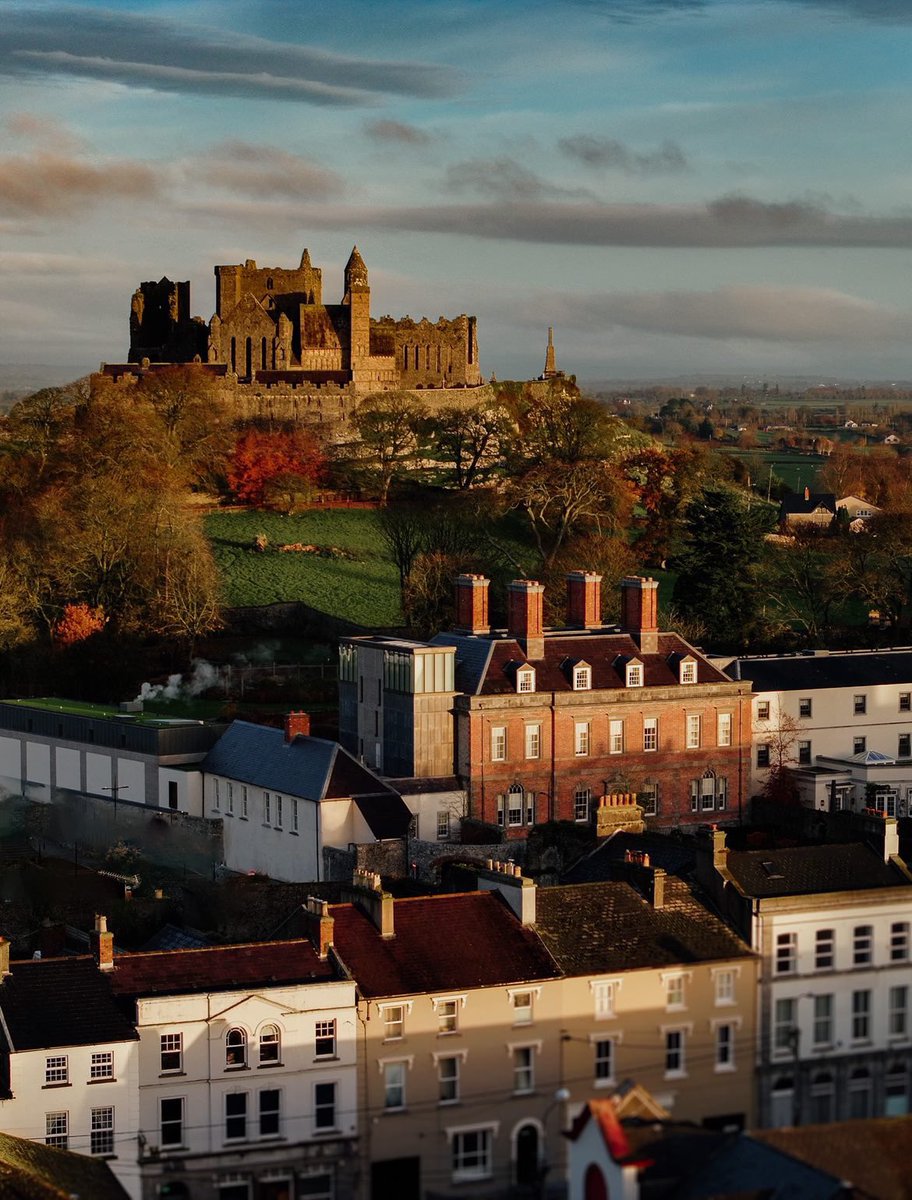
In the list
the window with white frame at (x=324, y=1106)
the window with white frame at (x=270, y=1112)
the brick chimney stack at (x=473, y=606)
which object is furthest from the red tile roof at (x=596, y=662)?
the window with white frame at (x=270, y=1112)

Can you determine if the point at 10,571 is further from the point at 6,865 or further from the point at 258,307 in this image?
the point at 258,307

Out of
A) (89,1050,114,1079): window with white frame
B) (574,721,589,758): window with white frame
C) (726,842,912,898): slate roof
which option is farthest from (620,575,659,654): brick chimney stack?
(89,1050,114,1079): window with white frame

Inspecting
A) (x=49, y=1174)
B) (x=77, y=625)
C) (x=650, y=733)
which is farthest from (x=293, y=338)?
(x=49, y=1174)

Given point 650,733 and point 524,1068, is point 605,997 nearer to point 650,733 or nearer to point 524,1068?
point 524,1068

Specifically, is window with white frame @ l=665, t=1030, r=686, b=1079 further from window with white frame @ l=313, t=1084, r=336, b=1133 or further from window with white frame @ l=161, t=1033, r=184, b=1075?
window with white frame @ l=161, t=1033, r=184, b=1075

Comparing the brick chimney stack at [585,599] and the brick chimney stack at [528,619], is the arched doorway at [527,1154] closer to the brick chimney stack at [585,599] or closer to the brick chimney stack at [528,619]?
the brick chimney stack at [528,619]
